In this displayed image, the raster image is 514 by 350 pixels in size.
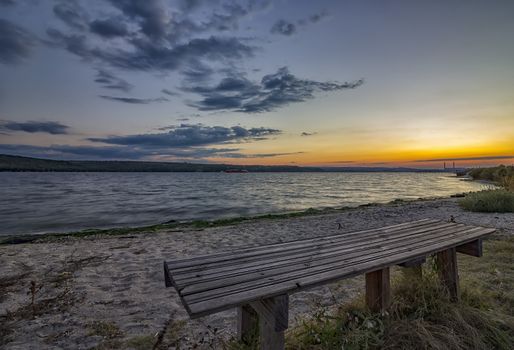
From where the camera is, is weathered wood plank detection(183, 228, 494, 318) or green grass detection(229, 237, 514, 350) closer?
weathered wood plank detection(183, 228, 494, 318)

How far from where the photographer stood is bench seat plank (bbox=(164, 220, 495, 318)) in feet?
5.64

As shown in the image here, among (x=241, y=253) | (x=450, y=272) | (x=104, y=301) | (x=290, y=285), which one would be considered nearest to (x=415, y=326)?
(x=450, y=272)

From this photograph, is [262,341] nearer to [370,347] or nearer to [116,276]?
[370,347]

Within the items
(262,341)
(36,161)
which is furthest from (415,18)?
(36,161)

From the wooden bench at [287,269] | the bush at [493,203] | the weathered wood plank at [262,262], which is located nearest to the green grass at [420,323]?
the wooden bench at [287,269]

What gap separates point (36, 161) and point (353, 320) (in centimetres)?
16460

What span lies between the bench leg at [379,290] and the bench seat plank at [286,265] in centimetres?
28

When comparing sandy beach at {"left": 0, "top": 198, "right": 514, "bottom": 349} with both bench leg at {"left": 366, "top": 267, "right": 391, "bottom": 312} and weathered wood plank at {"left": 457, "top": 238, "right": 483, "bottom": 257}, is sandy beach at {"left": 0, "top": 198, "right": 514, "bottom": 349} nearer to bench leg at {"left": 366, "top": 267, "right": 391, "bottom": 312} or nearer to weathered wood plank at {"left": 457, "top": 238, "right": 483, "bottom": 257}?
bench leg at {"left": 366, "top": 267, "right": 391, "bottom": 312}

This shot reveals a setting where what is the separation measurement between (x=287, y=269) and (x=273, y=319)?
39 centimetres

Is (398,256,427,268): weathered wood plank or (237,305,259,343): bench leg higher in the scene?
(398,256,427,268): weathered wood plank

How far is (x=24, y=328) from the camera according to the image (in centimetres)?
345

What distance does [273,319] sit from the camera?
1.82m

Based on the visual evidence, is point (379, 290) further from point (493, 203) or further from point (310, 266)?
point (493, 203)

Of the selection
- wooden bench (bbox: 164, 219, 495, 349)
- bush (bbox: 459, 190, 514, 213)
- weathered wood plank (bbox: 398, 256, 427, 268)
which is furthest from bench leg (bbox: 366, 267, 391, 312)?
bush (bbox: 459, 190, 514, 213)
